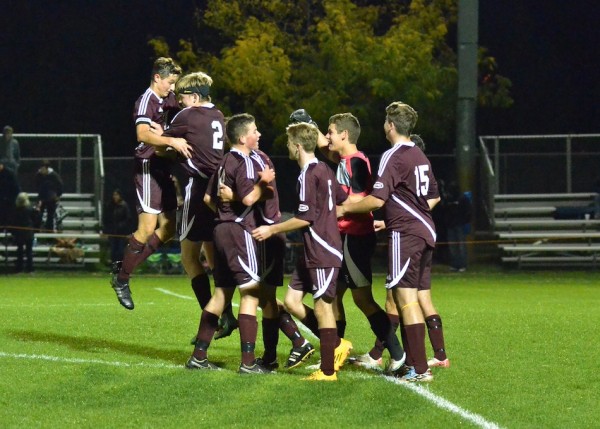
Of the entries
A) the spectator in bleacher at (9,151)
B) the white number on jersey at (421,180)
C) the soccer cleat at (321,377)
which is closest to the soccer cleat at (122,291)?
the soccer cleat at (321,377)

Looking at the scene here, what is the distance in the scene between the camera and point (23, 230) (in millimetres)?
24344

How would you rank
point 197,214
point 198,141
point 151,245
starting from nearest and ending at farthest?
1. point 198,141
2. point 197,214
3. point 151,245

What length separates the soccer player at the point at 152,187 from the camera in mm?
11227

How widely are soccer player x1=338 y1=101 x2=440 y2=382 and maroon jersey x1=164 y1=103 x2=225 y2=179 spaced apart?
174 cm

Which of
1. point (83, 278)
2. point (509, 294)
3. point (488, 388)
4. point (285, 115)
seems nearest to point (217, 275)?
point (488, 388)

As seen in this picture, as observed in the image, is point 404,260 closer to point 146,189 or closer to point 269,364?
point 269,364

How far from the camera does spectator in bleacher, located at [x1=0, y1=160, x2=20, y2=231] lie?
2520 centimetres

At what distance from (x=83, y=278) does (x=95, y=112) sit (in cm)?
1601

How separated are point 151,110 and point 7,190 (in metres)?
15.1

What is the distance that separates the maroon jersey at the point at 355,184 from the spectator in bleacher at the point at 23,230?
15.5 meters

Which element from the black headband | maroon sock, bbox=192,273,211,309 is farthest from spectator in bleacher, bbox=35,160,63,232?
the black headband

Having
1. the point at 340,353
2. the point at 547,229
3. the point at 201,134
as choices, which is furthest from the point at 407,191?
the point at 547,229

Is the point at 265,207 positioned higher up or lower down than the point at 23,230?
higher up

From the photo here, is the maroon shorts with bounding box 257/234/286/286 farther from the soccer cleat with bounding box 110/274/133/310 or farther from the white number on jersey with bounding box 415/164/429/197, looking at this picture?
→ the soccer cleat with bounding box 110/274/133/310
